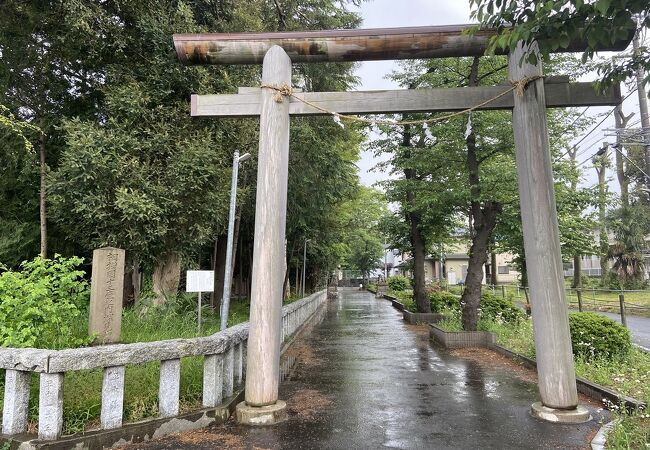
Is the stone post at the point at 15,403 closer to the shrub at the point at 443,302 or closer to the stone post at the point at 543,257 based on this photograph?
the stone post at the point at 543,257

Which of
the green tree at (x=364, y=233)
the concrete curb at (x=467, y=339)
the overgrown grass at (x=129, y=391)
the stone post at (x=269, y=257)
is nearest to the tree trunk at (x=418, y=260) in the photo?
the green tree at (x=364, y=233)

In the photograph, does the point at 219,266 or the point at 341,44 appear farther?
the point at 219,266

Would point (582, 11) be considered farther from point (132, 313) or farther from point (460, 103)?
point (132, 313)

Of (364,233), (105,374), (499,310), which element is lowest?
(499,310)

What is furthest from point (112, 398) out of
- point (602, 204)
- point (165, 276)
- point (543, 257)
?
point (602, 204)

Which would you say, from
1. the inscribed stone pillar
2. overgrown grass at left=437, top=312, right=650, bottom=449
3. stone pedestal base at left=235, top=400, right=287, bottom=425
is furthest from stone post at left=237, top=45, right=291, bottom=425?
overgrown grass at left=437, top=312, right=650, bottom=449

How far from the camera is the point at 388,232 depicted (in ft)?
64.9

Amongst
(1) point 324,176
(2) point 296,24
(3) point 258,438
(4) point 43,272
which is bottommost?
(3) point 258,438

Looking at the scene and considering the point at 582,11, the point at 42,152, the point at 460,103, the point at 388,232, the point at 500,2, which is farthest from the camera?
the point at 388,232

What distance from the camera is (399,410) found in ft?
18.0

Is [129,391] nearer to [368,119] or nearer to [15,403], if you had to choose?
[15,403]

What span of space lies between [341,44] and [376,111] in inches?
39.4

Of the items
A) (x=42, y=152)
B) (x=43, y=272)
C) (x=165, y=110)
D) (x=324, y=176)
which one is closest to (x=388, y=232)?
(x=324, y=176)

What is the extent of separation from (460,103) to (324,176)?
821cm
